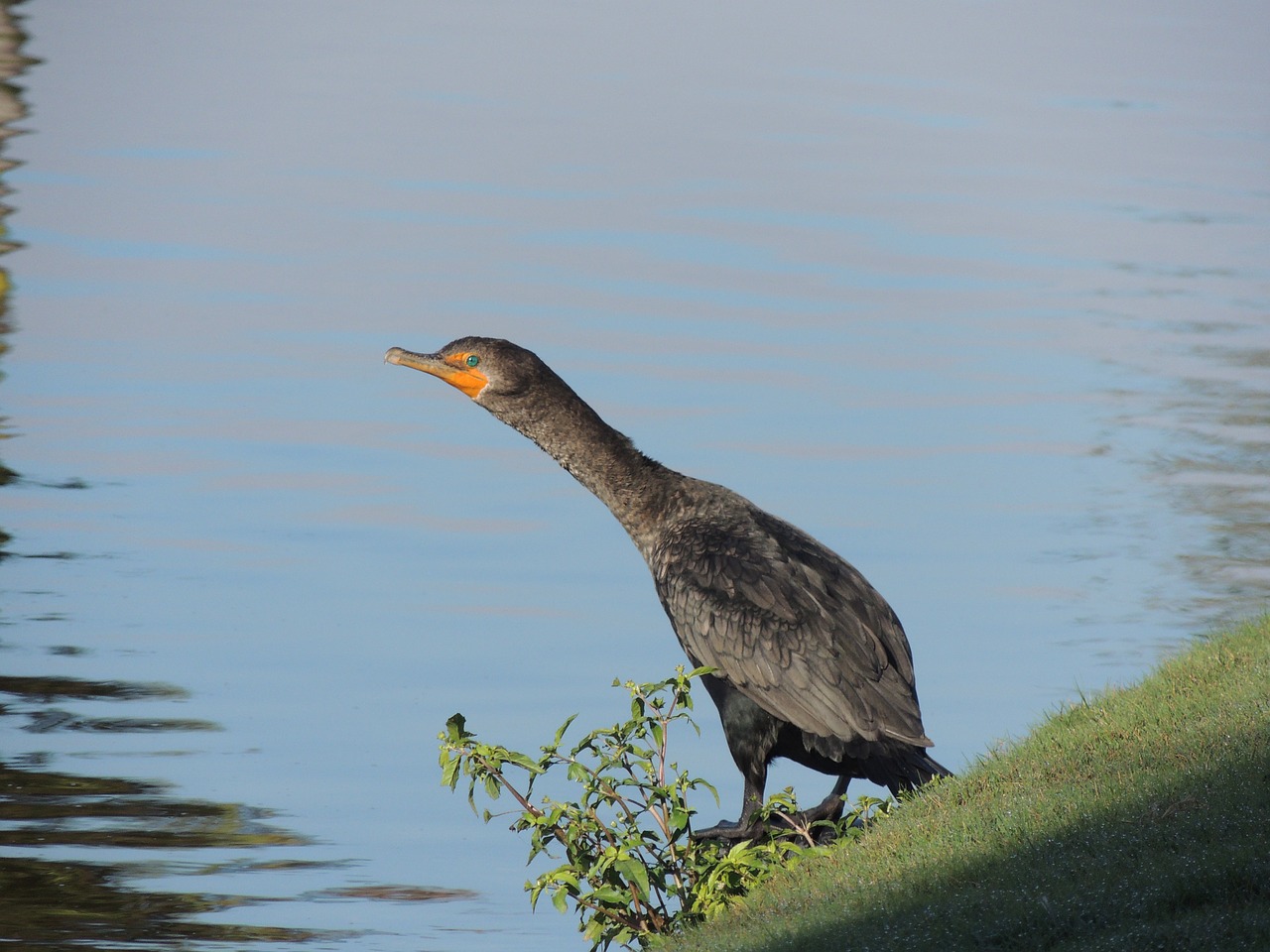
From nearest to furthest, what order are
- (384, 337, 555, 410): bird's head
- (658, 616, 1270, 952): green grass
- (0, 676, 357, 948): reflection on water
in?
(658, 616, 1270, 952): green grass → (0, 676, 357, 948): reflection on water → (384, 337, 555, 410): bird's head

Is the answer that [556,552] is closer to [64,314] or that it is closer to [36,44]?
[64,314]

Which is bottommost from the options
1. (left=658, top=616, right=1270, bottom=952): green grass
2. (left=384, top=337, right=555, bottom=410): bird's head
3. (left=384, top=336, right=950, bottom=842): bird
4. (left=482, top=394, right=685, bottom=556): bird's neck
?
(left=658, top=616, right=1270, bottom=952): green grass

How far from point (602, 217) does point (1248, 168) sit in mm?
7166

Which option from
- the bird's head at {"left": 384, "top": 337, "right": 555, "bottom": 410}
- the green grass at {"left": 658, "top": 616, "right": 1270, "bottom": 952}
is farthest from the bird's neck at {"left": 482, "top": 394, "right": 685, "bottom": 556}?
the green grass at {"left": 658, "top": 616, "right": 1270, "bottom": 952}

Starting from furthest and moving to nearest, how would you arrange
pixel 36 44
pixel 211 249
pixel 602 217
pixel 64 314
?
pixel 36 44, pixel 602 217, pixel 211 249, pixel 64 314

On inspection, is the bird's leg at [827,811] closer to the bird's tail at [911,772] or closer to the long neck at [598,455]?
the bird's tail at [911,772]

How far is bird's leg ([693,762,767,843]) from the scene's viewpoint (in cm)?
651

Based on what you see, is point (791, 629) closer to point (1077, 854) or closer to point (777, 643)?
point (777, 643)

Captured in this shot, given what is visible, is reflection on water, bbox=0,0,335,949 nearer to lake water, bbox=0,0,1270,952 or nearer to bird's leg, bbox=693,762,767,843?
lake water, bbox=0,0,1270,952

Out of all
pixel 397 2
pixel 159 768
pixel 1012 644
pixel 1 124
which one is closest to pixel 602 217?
pixel 1 124

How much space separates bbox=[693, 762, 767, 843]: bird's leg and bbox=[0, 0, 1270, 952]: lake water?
3.94 ft

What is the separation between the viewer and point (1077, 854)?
5477 millimetres

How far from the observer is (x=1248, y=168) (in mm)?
20359

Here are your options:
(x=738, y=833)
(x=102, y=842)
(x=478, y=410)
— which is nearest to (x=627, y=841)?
(x=738, y=833)
